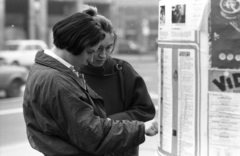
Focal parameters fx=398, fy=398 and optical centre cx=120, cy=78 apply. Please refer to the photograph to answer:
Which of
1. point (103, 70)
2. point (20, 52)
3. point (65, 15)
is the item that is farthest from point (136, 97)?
point (20, 52)

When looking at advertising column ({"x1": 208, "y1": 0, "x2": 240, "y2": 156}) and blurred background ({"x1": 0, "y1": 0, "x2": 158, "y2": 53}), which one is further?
blurred background ({"x1": 0, "y1": 0, "x2": 158, "y2": 53})

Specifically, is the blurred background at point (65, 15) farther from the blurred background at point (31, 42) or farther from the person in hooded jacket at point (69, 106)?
the person in hooded jacket at point (69, 106)

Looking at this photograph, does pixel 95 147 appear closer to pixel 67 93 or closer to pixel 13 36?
pixel 67 93

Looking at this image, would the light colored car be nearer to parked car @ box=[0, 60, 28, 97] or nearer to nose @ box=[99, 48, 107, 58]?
parked car @ box=[0, 60, 28, 97]

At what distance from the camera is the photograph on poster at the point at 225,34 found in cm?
132

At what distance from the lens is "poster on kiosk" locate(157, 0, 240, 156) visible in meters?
1.34

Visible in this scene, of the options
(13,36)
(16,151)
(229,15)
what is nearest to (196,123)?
(229,15)

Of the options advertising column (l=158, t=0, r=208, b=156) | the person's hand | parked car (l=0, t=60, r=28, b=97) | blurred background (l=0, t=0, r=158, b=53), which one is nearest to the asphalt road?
blurred background (l=0, t=0, r=158, b=53)

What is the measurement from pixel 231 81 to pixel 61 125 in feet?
2.09

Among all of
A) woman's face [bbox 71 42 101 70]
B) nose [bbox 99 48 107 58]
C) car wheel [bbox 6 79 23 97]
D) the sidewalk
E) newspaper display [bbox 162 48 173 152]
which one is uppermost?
woman's face [bbox 71 42 101 70]

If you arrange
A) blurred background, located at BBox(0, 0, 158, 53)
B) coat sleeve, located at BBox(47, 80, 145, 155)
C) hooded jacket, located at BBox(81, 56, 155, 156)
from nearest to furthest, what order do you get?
coat sleeve, located at BBox(47, 80, 145, 155)
hooded jacket, located at BBox(81, 56, 155, 156)
blurred background, located at BBox(0, 0, 158, 53)

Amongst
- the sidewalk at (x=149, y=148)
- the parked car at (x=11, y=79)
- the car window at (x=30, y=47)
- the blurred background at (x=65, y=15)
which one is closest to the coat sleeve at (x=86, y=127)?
the blurred background at (x=65, y=15)

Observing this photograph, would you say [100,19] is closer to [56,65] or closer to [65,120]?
[56,65]

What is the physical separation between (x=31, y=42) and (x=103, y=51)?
46.6 ft
